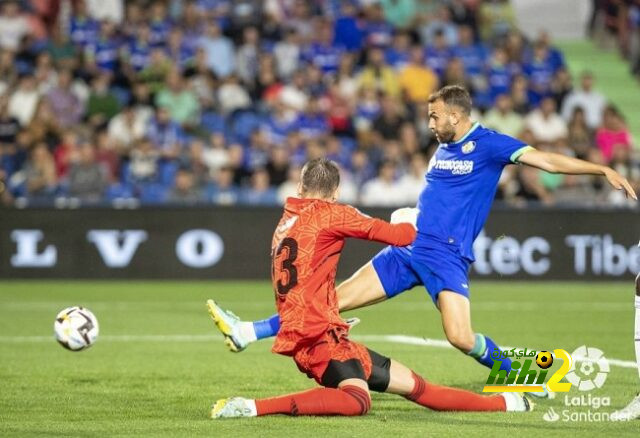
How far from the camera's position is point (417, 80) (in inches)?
874

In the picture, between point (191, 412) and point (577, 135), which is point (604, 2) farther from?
point (191, 412)

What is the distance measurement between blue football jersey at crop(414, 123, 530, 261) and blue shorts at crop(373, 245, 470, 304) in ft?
0.20

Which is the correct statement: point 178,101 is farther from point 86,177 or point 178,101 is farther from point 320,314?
point 320,314

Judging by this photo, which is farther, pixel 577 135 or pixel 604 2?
pixel 604 2

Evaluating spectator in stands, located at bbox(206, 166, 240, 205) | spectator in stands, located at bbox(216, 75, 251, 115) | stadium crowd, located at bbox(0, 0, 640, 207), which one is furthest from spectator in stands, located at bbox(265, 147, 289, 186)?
spectator in stands, located at bbox(216, 75, 251, 115)

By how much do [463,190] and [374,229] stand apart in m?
1.44

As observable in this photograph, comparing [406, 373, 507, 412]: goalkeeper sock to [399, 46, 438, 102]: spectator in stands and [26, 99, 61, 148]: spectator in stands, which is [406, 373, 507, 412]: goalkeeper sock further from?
[399, 46, 438, 102]: spectator in stands

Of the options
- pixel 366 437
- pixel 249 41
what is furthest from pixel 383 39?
pixel 366 437

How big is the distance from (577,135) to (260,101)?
5.35 m

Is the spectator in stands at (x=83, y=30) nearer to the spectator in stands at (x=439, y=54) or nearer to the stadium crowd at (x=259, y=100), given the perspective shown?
the stadium crowd at (x=259, y=100)

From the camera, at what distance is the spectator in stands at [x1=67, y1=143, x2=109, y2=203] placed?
18922 mm

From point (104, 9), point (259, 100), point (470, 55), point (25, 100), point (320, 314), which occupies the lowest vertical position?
point (320, 314)

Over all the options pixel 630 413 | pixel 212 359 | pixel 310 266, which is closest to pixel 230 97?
pixel 212 359

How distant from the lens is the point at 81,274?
60.1 ft
